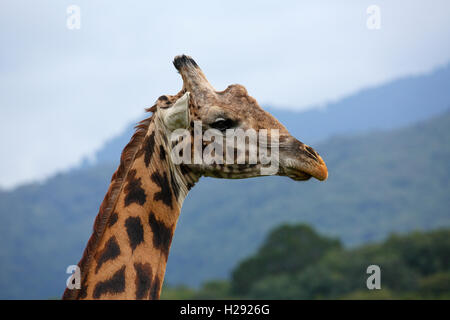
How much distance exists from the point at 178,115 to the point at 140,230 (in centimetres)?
132

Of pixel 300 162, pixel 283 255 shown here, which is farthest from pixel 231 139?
pixel 283 255

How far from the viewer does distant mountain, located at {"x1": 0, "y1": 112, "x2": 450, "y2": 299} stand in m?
160

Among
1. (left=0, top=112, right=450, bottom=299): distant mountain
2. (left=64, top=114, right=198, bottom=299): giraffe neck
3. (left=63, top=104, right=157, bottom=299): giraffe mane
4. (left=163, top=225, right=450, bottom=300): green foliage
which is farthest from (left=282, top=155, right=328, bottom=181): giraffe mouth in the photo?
(left=0, top=112, right=450, bottom=299): distant mountain

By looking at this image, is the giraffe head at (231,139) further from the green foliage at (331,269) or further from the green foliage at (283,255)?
the green foliage at (283,255)

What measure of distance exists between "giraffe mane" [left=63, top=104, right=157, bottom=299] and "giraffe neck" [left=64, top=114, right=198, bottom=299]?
11 millimetres

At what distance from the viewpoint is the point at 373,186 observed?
593 ft

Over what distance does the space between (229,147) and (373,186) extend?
18009 centimetres

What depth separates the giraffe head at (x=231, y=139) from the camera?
6.51 metres

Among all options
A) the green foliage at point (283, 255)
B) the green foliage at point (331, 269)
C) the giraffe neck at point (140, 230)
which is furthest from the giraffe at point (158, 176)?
the green foliage at point (283, 255)

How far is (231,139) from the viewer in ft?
21.7

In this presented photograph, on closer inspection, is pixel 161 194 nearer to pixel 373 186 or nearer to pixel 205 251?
pixel 205 251

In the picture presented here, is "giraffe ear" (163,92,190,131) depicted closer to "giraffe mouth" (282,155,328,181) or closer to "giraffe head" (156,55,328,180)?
"giraffe head" (156,55,328,180)

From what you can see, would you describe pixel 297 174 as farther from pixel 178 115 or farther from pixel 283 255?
pixel 283 255
